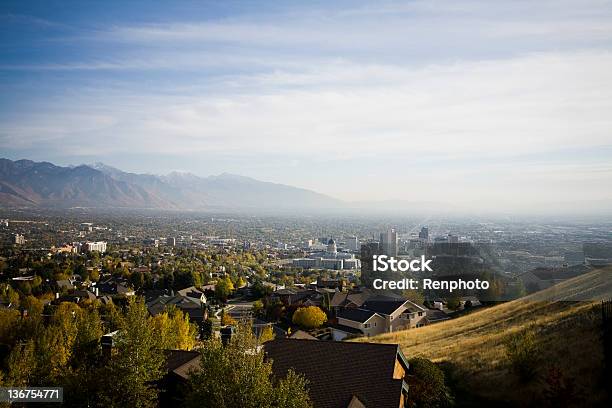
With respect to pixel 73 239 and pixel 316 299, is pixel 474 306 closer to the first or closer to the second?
pixel 316 299

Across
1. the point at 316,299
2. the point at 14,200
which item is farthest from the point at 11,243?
the point at 14,200

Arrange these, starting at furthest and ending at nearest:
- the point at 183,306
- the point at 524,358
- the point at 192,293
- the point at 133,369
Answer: the point at 192,293, the point at 183,306, the point at 524,358, the point at 133,369

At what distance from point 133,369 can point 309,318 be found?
1733cm

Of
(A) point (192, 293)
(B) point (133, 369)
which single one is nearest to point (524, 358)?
(B) point (133, 369)

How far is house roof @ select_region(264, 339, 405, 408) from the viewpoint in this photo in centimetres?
892

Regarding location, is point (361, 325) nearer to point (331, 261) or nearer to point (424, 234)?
point (424, 234)

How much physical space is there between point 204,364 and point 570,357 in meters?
8.45

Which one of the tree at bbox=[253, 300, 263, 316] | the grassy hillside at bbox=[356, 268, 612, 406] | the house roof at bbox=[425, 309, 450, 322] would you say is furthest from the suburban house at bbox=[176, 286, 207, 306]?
the grassy hillside at bbox=[356, 268, 612, 406]

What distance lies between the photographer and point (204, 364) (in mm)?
8055

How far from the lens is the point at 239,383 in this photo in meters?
7.54

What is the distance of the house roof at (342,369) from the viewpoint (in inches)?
351

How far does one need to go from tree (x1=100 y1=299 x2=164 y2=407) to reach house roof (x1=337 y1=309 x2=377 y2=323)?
582 inches

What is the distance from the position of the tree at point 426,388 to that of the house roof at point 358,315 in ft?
38.6

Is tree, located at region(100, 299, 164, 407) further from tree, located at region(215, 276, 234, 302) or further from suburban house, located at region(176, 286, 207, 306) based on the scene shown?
tree, located at region(215, 276, 234, 302)
